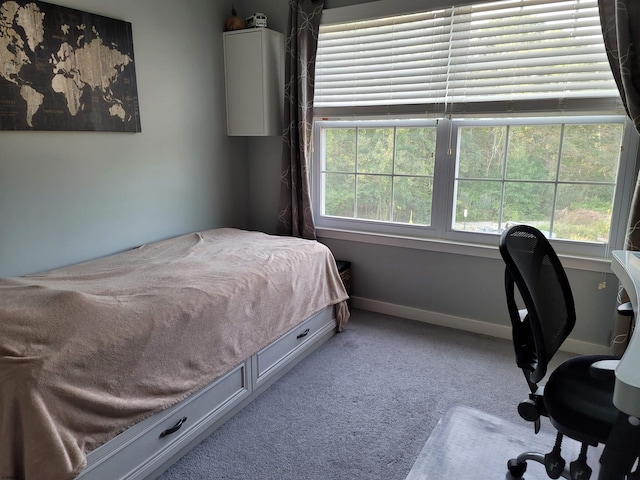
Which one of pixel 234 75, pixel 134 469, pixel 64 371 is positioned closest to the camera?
pixel 64 371

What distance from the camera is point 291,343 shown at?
98.3 inches

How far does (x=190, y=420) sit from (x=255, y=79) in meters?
2.36

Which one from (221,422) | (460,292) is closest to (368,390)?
(221,422)

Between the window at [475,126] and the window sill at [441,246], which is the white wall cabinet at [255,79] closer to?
the window at [475,126]

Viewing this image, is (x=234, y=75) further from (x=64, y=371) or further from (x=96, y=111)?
(x=64, y=371)

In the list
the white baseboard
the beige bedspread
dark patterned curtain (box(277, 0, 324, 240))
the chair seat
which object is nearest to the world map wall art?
the beige bedspread

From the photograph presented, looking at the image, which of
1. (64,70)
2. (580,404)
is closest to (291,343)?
(580,404)

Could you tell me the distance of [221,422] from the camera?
2.06 metres

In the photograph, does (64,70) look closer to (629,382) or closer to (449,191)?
(449,191)

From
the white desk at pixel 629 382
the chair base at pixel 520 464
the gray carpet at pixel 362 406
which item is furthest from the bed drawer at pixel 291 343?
the white desk at pixel 629 382

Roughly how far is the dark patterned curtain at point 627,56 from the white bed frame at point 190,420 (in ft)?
5.98

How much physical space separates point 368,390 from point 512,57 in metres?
Answer: 2.10

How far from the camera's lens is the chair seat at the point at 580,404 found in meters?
1.22

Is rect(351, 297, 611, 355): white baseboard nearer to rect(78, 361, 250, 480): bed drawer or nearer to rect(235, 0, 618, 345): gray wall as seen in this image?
rect(235, 0, 618, 345): gray wall
